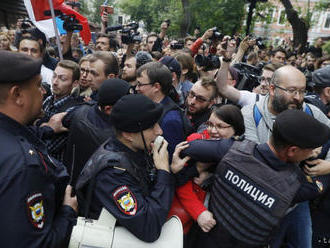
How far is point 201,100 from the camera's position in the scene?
301 cm

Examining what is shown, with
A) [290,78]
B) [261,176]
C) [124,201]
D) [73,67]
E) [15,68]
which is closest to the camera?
[15,68]

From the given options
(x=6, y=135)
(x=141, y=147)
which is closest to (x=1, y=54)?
(x=6, y=135)

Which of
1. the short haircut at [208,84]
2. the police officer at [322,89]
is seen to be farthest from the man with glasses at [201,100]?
Answer: the police officer at [322,89]

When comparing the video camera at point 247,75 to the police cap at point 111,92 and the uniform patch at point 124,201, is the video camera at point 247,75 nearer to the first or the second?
the police cap at point 111,92

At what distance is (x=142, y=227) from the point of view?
1.41 metres

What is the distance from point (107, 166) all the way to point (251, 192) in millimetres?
841

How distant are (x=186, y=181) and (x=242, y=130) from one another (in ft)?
2.49

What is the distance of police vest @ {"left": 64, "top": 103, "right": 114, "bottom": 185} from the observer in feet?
7.23

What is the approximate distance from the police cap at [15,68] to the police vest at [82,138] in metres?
0.92

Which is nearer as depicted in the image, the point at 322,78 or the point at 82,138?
the point at 82,138

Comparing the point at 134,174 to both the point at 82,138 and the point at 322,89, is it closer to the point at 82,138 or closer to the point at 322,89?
the point at 82,138

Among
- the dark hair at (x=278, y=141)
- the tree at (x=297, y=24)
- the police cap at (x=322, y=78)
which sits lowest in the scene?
the tree at (x=297, y=24)

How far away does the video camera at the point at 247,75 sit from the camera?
13.4 feet

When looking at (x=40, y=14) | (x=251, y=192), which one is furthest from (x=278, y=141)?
(x=40, y=14)
